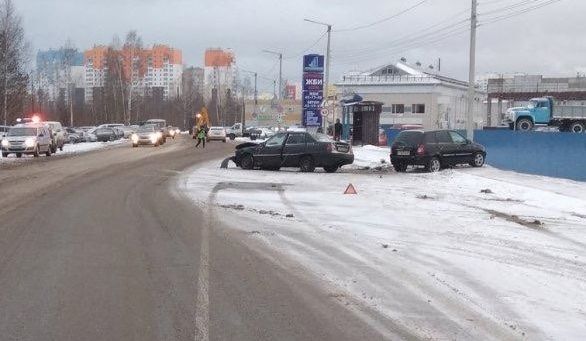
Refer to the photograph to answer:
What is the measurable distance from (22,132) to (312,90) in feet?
52.8

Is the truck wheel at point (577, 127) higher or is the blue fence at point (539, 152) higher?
the truck wheel at point (577, 127)

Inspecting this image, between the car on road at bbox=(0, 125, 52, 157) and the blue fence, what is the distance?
22.9 meters

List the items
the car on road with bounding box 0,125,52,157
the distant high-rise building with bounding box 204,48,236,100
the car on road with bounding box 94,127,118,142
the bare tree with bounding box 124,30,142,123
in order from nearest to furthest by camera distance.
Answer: the car on road with bounding box 0,125,52,157
the car on road with bounding box 94,127,118,142
the bare tree with bounding box 124,30,142,123
the distant high-rise building with bounding box 204,48,236,100

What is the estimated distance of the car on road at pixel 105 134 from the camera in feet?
215

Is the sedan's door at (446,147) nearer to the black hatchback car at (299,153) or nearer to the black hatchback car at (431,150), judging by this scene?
the black hatchback car at (431,150)

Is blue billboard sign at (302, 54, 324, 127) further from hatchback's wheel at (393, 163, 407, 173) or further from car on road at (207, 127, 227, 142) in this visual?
car on road at (207, 127, 227, 142)

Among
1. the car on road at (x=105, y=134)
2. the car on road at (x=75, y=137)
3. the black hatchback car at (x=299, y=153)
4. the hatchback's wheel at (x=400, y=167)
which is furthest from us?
the car on road at (x=105, y=134)

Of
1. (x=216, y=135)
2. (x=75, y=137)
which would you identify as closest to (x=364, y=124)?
(x=216, y=135)

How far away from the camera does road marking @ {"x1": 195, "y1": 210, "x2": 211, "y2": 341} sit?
5.83 metres

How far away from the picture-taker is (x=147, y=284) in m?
7.54

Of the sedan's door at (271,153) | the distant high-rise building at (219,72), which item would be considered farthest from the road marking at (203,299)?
the distant high-rise building at (219,72)

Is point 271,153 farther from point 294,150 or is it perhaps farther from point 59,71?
point 59,71

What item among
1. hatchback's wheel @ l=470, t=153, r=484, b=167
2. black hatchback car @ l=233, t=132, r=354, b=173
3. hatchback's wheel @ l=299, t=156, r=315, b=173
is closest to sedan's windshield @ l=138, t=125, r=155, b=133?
black hatchback car @ l=233, t=132, r=354, b=173

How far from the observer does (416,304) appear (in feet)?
22.6
